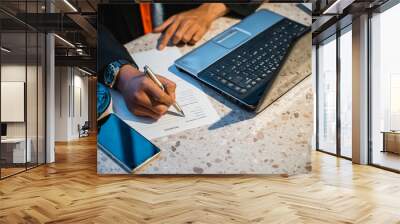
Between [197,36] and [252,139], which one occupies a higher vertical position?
[197,36]

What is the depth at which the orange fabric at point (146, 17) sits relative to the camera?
601 centimetres

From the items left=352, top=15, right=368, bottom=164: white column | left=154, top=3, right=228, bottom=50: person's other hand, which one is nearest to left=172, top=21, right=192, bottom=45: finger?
left=154, top=3, right=228, bottom=50: person's other hand

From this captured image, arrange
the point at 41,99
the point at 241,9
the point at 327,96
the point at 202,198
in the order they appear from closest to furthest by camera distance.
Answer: the point at 202,198 → the point at 241,9 → the point at 41,99 → the point at 327,96

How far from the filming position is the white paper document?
19.5ft

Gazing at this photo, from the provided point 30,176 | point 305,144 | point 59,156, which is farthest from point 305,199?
point 59,156

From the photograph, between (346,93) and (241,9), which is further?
(346,93)

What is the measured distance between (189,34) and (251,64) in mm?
1107

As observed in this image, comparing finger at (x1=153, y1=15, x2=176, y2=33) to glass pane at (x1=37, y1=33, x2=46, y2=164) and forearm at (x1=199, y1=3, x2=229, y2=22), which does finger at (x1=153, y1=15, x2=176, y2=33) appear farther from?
glass pane at (x1=37, y1=33, x2=46, y2=164)

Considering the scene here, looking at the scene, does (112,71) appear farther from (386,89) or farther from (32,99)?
(386,89)

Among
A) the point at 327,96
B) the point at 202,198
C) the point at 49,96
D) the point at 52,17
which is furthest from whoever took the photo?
the point at 327,96

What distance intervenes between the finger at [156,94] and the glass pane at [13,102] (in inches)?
91.7

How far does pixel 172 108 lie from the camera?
19.7 feet

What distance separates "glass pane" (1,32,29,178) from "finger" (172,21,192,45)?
2.71 meters

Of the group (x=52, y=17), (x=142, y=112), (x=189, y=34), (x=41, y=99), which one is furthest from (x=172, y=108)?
(x=52, y=17)
